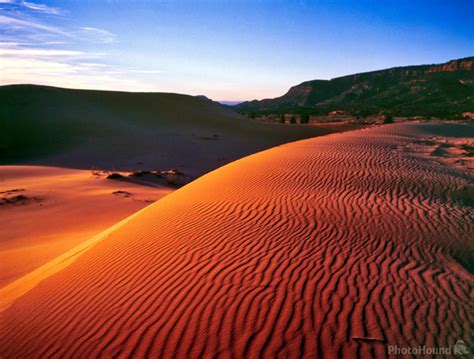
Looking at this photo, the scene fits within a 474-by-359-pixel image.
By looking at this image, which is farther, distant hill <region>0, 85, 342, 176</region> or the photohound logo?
distant hill <region>0, 85, 342, 176</region>

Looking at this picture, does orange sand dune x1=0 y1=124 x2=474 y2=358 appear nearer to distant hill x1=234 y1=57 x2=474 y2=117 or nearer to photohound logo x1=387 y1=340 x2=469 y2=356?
photohound logo x1=387 y1=340 x2=469 y2=356

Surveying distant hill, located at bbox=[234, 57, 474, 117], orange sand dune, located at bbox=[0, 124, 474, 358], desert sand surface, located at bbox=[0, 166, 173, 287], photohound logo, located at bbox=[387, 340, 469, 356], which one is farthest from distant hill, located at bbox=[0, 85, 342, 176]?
distant hill, located at bbox=[234, 57, 474, 117]

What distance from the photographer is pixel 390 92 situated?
309 feet

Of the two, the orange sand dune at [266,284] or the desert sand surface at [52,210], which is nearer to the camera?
the orange sand dune at [266,284]

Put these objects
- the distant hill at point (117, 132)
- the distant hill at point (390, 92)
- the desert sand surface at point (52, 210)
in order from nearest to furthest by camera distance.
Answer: the desert sand surface at point (52, 210) < the distant hill at point (117, 132) < the distant hill at point (390, 92)

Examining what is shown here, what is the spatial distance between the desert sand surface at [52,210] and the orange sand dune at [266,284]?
251 centimetres

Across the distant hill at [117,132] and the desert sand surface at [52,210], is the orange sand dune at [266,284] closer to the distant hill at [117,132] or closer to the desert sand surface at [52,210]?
the desert sand surface at [52,210]

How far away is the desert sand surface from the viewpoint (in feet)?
25.1

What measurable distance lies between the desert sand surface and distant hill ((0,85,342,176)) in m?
5.67

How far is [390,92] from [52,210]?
101 metres

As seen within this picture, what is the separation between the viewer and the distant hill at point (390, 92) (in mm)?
68688

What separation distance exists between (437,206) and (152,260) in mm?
5658

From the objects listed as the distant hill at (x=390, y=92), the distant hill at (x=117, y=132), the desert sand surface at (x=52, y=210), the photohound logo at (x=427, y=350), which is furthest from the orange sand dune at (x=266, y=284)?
the distant hill at (x=390, y=92)

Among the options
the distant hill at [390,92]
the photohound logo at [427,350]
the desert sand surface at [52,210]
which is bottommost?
the desert sand surface at [52,210]
